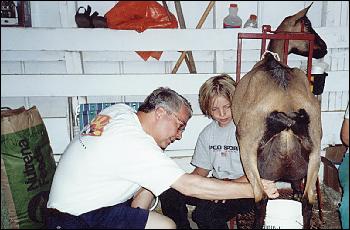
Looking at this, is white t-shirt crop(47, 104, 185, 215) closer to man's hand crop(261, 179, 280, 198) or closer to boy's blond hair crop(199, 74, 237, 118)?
man's hand crop(261, 179, 280, 198)

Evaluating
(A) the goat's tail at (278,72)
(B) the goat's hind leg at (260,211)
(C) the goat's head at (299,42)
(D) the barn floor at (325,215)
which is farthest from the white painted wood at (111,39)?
(B) the goat's hind leg at (260,211)

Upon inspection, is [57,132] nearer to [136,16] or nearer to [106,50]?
[106,50]

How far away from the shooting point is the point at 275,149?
103 inches

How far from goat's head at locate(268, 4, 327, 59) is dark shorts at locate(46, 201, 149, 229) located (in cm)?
242

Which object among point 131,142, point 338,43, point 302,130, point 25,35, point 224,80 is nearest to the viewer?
point 131,142

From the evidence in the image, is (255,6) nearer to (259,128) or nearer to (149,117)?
(259,128)

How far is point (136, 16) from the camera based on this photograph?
12.6 ft

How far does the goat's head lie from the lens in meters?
3.74

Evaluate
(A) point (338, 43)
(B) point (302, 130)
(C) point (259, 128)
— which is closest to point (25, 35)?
(C) point (259, 128)

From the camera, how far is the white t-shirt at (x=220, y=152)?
323 cm

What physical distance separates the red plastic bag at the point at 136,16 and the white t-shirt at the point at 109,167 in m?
1.67

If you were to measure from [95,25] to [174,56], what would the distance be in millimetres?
1057

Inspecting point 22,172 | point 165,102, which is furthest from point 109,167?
point 22,172

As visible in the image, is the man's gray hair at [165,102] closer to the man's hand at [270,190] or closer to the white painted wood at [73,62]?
the man's hand at [270,190]
